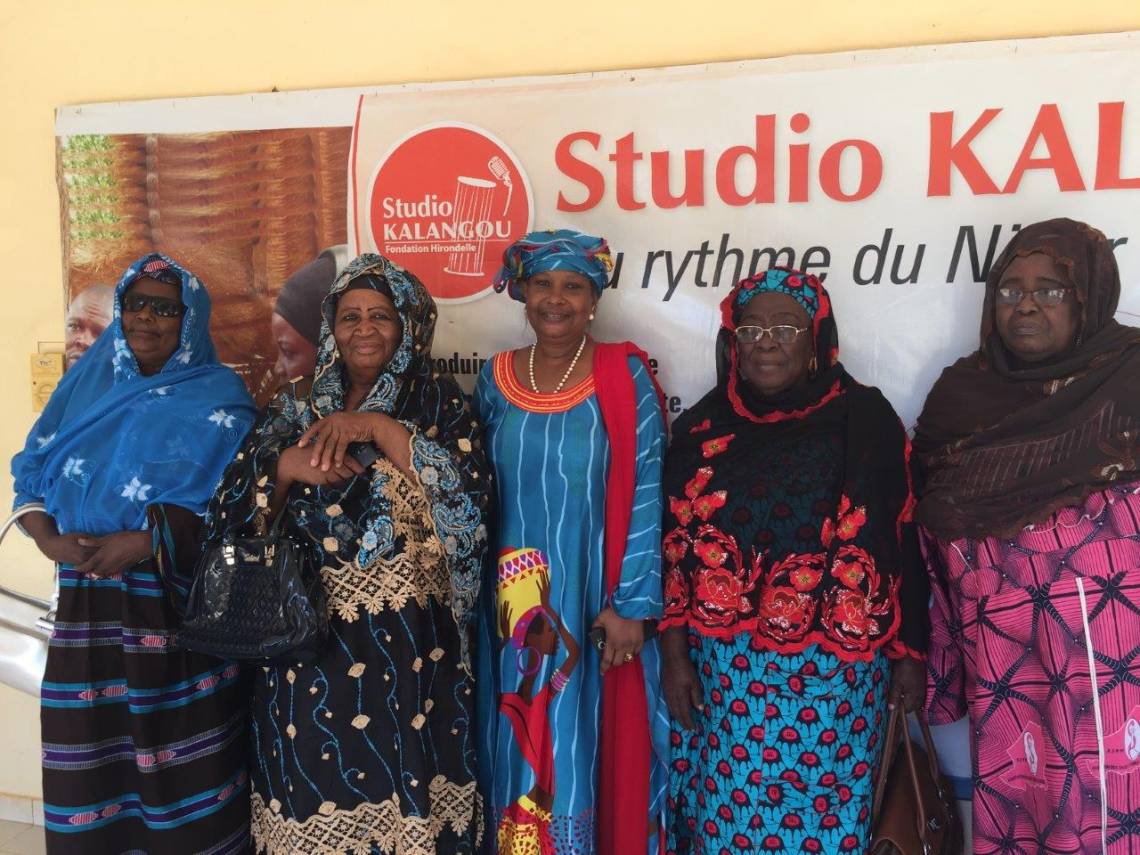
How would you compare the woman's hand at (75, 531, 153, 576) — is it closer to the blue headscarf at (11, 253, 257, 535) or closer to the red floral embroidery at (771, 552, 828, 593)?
the blue headscarf at (11, 253, 257, 535)

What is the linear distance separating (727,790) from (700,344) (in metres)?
1.23

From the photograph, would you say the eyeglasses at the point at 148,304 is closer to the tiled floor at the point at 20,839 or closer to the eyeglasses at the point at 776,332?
the eyeglasses at the point at 776,332

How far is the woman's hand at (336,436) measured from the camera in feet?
6.41

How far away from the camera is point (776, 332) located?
199 cm

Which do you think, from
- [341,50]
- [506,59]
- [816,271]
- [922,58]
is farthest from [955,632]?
[341,50]

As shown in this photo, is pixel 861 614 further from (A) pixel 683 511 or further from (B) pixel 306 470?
(B) pixel 306 470

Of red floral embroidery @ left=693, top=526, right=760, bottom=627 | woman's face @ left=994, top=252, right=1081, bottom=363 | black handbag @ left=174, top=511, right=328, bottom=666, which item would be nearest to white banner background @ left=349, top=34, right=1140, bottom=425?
woman's face @ left=994, top=252, right=1081, bottom=363

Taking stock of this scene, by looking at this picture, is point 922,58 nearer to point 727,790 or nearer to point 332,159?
point 332,159

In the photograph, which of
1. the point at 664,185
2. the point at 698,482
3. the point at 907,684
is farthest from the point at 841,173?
the point at 907,684

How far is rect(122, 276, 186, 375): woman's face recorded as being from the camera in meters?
2.29

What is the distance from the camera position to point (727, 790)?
6.58 feet

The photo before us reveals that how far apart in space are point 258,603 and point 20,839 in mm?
1997

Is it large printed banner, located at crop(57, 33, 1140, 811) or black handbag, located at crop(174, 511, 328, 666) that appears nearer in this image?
black handbag, located at crop(174, 511, 328, 666)

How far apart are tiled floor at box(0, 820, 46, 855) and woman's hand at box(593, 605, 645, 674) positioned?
2.29m
